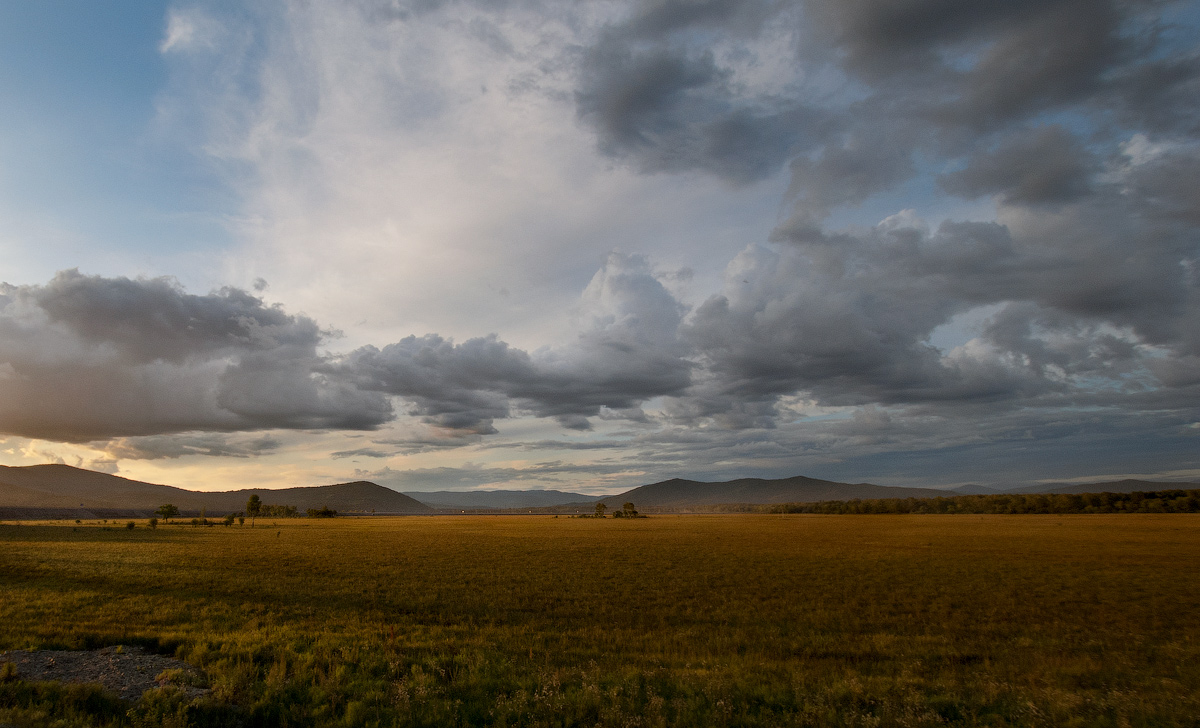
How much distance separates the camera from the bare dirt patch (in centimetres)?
1244

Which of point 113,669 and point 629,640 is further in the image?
point 629,640

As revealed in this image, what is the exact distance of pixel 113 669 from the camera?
544 inches

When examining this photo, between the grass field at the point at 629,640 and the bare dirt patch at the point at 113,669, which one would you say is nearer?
the grass field at the point at 629,640

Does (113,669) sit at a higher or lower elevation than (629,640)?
higher

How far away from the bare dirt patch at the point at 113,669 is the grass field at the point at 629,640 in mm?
724

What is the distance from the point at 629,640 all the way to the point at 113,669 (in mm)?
14385

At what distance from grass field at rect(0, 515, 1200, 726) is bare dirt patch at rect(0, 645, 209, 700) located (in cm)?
72

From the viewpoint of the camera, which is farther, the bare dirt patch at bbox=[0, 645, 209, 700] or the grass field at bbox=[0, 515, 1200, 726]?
the bare dirt patch at bbox=[0, 645, 209, 700]

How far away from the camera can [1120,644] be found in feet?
61.5

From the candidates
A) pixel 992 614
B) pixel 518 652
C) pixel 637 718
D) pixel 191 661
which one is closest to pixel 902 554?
pixel 992 614

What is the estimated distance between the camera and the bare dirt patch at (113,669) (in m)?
12.4

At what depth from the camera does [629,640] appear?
19031mm

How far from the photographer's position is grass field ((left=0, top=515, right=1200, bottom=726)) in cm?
1109

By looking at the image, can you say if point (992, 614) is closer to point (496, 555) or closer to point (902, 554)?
point (902, 554)
